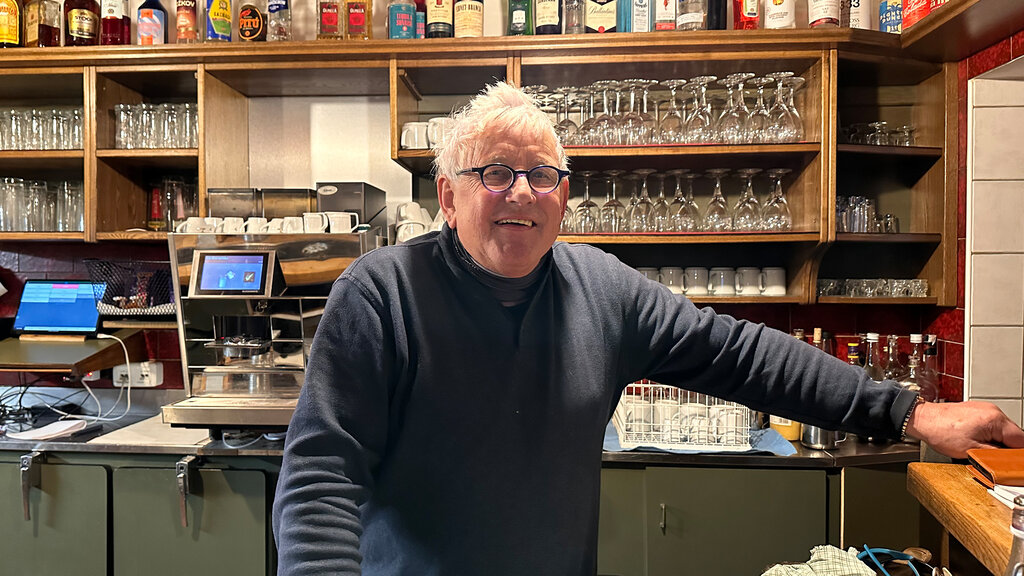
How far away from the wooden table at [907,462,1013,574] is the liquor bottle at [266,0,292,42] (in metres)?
2.57

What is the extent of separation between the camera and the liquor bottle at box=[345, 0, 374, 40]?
2.78m

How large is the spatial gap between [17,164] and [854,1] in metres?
3.31

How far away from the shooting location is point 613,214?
275 centimetres

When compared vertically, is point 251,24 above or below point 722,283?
above

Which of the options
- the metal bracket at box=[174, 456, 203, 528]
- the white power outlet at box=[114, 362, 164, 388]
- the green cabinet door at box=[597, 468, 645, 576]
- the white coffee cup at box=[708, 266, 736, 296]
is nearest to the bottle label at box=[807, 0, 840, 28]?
the white coffee cup at box=[708, 266, 736, 296]

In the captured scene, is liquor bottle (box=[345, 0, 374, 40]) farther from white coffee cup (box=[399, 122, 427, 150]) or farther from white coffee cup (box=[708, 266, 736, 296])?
white coffee cup (box=[708, 266, 736, 296])

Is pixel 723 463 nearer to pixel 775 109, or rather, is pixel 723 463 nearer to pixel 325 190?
pixel 775 109

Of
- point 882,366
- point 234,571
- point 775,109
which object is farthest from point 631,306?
point 882,366

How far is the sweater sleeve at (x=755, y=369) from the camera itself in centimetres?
122

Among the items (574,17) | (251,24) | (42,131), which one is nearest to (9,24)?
(42,131)

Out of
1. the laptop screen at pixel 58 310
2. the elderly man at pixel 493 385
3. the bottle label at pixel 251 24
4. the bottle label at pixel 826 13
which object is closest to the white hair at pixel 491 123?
the elderly man at pixel 493 385

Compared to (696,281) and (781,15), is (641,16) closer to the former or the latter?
(781,15)

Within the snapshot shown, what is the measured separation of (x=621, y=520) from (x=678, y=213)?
1108mm

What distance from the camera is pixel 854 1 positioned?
8.83 feet
